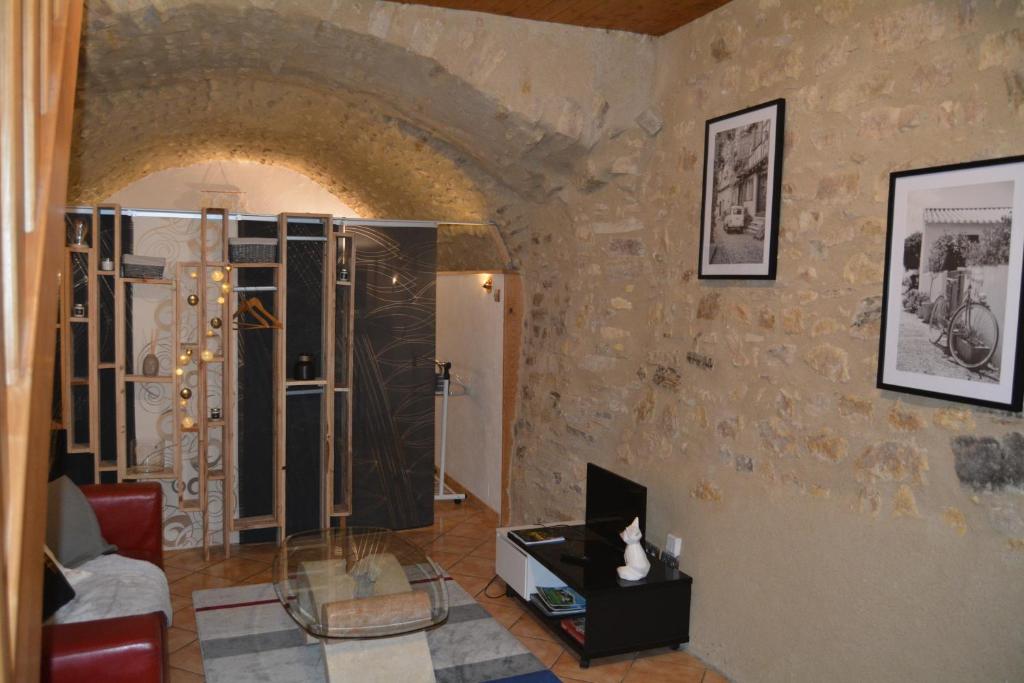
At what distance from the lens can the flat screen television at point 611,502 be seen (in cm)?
428

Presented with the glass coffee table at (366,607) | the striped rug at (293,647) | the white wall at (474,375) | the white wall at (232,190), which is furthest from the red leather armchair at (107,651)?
the white wall at (232,190)

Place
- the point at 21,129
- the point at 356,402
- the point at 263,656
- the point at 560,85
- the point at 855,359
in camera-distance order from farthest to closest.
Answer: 1. the point at 356,402
2. the point at 560,85
3. the point at 263,656
4. the point at 855,359
5. the point at 21,129

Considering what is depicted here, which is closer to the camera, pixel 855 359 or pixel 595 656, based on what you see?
pixel 855 359

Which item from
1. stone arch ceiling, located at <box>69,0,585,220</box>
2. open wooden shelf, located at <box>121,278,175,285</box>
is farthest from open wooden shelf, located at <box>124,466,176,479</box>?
stone arch ceiling, located at <box>69,0,585,220</box>

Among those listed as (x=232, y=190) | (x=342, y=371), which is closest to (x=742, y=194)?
(x=342, y=371)

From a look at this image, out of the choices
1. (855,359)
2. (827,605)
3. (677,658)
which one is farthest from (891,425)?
(677,658)

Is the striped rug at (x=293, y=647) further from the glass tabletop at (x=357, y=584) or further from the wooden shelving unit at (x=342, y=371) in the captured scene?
the wooden shelving unit at (x=342, y=371)

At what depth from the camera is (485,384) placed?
6695 mm

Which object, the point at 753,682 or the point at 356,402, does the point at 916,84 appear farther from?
the point at 356,402

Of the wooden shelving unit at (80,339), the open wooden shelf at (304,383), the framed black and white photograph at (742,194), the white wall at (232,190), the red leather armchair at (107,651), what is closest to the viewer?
the red leather armchair at (107,651)

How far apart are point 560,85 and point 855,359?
2.22 metres

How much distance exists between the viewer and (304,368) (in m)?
5.68

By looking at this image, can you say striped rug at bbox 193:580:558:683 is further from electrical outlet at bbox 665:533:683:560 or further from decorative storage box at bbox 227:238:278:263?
decorative storage box at bbox 227:238:278:263

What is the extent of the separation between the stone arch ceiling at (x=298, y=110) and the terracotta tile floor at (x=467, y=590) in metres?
2.45
